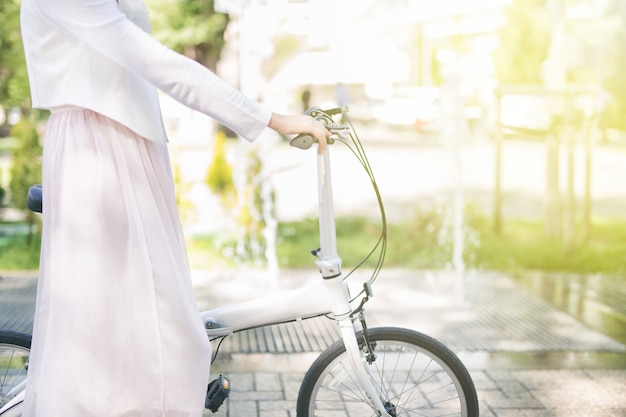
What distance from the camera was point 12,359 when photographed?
291 centimetres

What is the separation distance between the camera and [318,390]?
9.30 feet

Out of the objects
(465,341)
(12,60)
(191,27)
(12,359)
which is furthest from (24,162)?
(12,359)

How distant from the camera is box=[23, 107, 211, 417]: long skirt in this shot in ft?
7.96

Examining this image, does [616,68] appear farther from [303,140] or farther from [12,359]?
[12,359]

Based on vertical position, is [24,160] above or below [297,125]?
below

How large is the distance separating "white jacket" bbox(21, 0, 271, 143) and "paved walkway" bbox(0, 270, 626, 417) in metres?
1.80

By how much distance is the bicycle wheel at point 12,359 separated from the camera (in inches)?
112

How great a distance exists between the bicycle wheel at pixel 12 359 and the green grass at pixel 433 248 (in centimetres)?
379

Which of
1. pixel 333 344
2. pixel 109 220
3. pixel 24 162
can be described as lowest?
pixel 333 344

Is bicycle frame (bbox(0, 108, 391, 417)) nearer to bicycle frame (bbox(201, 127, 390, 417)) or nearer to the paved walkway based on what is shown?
bicycle frame (bbox(201, 127, 390, 417))

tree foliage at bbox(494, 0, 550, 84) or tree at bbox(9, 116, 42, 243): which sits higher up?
tree foliage at bbox(494, 0, 550, 84)

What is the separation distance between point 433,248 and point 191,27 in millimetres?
4020

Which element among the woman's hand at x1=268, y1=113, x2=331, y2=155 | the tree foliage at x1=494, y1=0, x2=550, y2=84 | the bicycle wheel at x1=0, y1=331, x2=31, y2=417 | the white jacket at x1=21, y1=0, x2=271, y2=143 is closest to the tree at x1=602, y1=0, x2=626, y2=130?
the tree foliage at x1=494, y1=0, x2=550, y2=84

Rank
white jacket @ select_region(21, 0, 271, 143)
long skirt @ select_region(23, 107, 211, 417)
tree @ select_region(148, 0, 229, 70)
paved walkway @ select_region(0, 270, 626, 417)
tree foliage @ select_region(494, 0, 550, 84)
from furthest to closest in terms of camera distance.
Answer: tree @ select_region(148, 0, 229, 70) → tree foliage @ select_region(494, 0, 550, 84) → paved walkway @ select_region(0, 270, 626, 417) → long skirt @ select_region(23, 107, 211, 417) → white jacket @ select_region(21, 0, 271, 143)
